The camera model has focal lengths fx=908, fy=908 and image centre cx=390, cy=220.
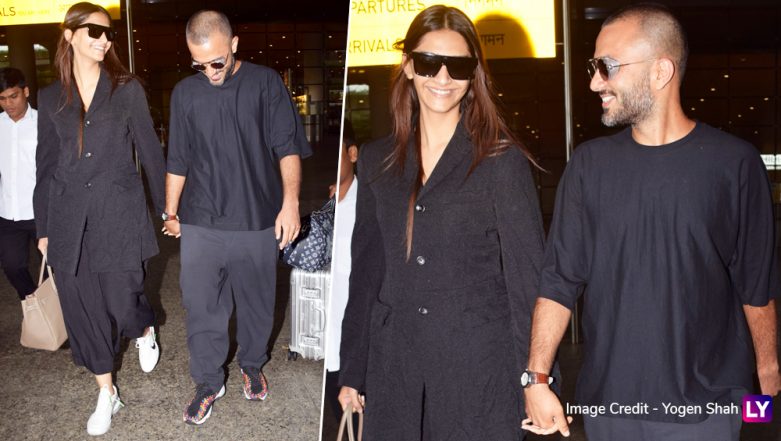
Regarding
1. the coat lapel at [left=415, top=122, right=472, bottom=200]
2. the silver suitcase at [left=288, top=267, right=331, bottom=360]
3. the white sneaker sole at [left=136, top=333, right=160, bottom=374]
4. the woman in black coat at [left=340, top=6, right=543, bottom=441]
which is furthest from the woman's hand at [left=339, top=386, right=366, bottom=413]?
the white sneaker sole at [left=136, top=333, right=160, bottom=374]

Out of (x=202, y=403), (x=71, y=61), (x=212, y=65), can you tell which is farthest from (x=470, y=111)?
(x=71, y=61)

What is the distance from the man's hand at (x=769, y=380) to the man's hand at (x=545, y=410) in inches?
15.8

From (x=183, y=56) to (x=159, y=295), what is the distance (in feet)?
3.02

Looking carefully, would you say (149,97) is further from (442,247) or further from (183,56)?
(442,247)

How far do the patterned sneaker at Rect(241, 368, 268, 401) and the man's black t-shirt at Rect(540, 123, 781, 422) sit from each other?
52.8 inches

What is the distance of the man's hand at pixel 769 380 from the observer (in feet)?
5.90

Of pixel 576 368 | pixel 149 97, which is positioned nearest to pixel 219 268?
pixel 149 97

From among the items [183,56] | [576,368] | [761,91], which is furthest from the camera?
[761,91]

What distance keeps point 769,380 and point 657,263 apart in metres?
0.35

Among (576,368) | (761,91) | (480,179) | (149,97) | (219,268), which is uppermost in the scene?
(761,91)

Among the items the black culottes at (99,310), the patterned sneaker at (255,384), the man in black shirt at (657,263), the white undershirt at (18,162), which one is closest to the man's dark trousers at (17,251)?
the white undershirt at (18,162)

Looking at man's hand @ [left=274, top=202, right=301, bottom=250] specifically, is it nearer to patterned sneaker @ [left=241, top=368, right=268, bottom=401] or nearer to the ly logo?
patterned sneaker @ [left=241, top=368, right=268, bottom=401]

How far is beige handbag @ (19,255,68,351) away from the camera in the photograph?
11.3 ft

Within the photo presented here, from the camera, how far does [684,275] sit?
173 centimetres
